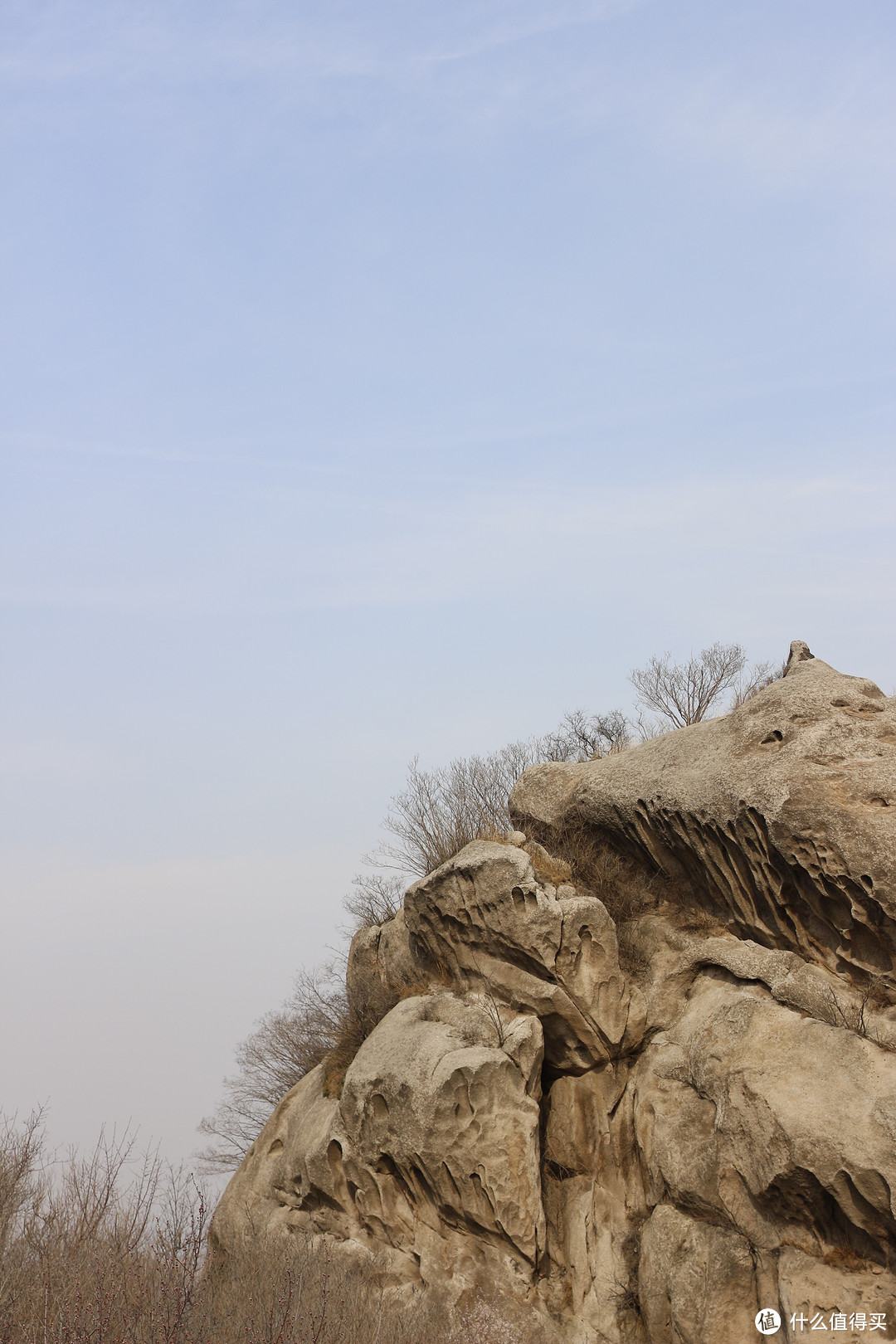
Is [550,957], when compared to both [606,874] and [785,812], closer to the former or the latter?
[606,874]

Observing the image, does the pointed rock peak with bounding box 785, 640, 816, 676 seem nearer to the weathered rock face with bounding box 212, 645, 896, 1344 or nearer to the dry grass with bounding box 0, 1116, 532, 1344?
the weathered rock face with bounding box 212, 645, 896, 1344

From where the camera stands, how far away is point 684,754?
17.4 m

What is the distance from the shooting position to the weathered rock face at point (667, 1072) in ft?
42.7

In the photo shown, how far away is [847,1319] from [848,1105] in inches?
88.3

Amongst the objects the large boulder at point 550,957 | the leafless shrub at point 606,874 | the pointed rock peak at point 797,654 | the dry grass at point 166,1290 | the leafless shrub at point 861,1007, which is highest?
the pointed rock peak at point 797,654

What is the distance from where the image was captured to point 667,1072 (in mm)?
15336

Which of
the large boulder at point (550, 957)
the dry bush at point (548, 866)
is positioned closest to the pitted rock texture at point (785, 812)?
the dry bush at point (548, 866)

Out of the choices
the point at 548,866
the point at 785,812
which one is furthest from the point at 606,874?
the point at 785,812

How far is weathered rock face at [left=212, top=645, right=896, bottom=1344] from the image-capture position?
1302cm

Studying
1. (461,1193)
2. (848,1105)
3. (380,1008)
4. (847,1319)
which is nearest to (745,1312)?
(847,1319)

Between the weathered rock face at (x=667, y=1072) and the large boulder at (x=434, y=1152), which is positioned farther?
the large boulder at (x=434, y=1152)

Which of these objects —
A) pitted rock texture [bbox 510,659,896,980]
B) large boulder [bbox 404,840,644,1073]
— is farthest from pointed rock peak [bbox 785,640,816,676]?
large boulder [bbox 404,840,644,1073]

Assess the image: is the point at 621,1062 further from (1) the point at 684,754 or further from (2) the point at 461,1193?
(1) the point at 684,754

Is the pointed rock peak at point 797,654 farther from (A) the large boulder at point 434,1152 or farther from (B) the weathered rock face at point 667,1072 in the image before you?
(A) the large boulder at point 434,1152
